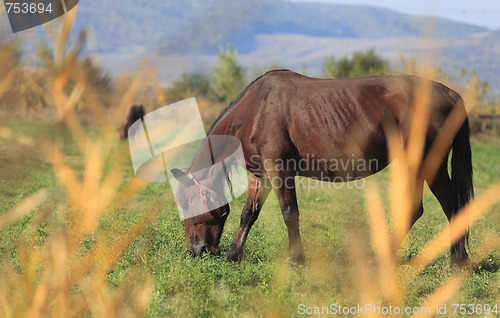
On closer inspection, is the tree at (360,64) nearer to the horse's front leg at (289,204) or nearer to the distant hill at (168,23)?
the horse's front leg at (289,204)

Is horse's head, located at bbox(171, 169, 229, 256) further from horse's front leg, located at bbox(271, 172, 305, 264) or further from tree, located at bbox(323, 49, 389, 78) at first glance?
tree, located at bbox(323, 49, 389, 78)

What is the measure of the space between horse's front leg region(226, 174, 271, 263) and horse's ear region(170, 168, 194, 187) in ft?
2.63

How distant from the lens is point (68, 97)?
78 cm

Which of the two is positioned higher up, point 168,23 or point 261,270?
point 168,23

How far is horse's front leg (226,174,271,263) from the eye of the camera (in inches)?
227

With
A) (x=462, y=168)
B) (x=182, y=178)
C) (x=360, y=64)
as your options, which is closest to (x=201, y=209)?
(x=182, y=178)

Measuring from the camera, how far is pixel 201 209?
5.62 meters

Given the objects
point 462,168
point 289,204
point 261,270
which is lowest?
point 261,270

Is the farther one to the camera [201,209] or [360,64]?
[360,64]

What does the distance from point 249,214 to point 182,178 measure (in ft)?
3.23

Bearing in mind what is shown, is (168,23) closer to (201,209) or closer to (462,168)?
(201,209)

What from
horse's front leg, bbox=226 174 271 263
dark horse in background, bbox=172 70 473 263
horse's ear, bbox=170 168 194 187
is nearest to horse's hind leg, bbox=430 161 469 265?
dark horse in background, bbox=172 70 473 263

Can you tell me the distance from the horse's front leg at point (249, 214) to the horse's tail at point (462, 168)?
2213mm

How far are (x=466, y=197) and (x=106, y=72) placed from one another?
5373 mm
